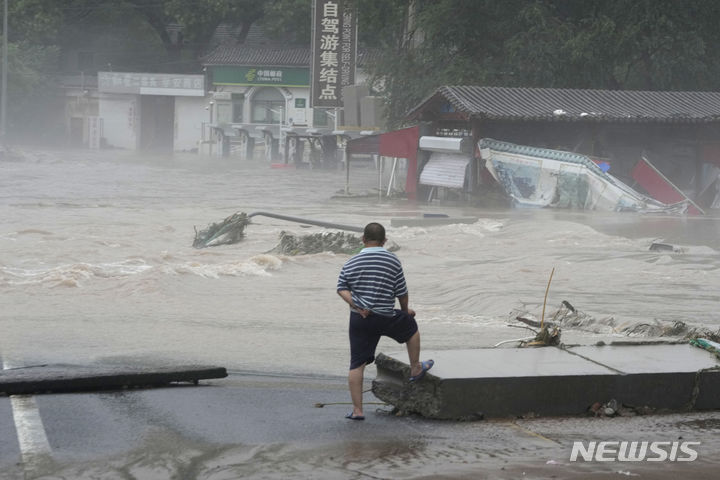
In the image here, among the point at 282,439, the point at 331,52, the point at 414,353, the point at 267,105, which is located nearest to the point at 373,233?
the point at 414,353

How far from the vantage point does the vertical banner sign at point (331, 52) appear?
1604 inches

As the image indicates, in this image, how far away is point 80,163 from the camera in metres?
47.1

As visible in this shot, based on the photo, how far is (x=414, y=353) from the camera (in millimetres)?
6539

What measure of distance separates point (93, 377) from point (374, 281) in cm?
222

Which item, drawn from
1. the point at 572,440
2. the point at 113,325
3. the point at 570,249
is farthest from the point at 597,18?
the point at 572,440

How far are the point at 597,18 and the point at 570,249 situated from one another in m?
17.8

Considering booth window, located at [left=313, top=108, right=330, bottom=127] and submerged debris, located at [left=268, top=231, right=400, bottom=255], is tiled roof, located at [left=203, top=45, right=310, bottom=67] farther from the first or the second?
submerged debris, located at [left=268, top=231, right=400, bottom=255]

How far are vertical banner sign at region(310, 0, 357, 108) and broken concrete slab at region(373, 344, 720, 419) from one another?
114ft

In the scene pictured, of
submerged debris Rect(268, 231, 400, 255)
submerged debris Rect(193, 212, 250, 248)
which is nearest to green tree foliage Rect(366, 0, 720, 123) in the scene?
submerged debris Rect(193, 212, 250, 248)

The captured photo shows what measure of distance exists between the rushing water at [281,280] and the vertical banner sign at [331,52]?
1309 centimetres

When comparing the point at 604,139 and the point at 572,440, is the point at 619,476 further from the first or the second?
the point at 604,139

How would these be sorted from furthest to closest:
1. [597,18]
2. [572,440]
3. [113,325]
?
[597,18]
[113,325]
[572,440]

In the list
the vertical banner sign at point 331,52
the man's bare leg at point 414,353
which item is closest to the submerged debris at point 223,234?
the man's bare leg at point 414,353

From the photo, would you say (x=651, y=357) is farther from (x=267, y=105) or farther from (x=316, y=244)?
(x=267, y=105)
